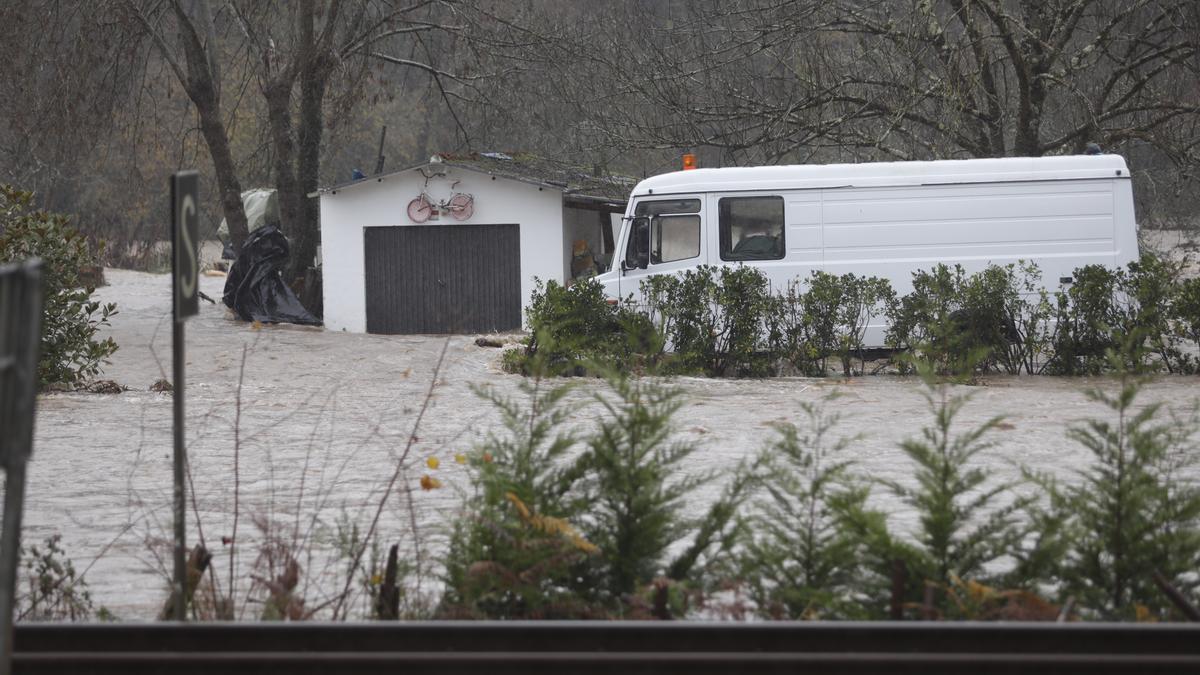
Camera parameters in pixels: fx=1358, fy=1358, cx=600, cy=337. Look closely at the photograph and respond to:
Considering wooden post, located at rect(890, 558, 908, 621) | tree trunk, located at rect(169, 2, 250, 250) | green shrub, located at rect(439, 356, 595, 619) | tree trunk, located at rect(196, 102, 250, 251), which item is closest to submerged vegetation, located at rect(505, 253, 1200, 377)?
green shrub, located at rect(439, 356, 595, 619)

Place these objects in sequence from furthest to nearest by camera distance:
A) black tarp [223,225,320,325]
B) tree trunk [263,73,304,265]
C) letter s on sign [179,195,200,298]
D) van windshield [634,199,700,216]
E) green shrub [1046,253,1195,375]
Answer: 1. tree trunk [263,73,304,265]
2. black tarp [223,225,320,325]
3. van windshield [634,199,700,216]
4. green shrub [1046,253,1195,375]
5. letter s on sign [179,195,200,298]

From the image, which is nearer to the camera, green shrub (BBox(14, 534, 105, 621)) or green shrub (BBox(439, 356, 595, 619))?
green shrub (BBox(439, 356, 595, 619))

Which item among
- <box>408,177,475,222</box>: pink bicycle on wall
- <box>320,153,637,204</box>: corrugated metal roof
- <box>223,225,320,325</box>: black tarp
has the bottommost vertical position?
<box>223,225,320,325</box>: black tarp

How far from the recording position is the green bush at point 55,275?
1406 cm

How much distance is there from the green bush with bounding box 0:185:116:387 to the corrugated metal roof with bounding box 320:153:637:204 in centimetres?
1075

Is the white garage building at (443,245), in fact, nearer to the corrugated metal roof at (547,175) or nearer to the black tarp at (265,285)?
the corrugated metal roof at (547,175)

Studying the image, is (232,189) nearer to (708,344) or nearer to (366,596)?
(708,344)

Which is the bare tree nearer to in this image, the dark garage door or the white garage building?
the white garage building

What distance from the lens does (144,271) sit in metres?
47.2

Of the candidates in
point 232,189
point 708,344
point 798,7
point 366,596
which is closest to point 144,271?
point 232,189

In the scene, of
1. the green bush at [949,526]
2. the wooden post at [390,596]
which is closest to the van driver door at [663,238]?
the green bush at [949,526]

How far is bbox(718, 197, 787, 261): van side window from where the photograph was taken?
1794cm

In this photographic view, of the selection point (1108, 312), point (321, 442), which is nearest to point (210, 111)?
point (321, 442)

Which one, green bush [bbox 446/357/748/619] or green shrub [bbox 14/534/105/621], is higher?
green bush [bbox 446/357/748/619]
